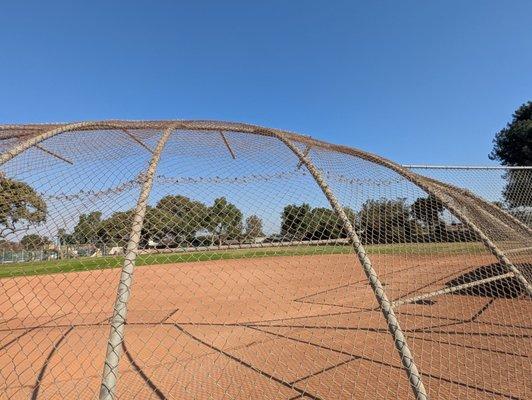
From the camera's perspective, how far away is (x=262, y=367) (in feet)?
11.9

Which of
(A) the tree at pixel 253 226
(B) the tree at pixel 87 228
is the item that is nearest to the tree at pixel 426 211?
(A) the tree at pixel 253 226

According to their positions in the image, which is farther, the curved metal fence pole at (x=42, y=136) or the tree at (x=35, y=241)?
the tree at (x=35, y=241)

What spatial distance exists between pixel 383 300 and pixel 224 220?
137 centimetres

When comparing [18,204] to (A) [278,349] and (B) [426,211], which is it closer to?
(A) [278,349]

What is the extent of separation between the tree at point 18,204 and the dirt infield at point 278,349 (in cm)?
158

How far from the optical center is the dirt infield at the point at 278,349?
3.12 metres

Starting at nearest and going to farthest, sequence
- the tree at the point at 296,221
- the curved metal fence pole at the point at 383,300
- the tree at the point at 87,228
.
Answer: the curved metal fence pole at the point at 383,300
the tree at the point at 87,228
the tree at the point at 296,221

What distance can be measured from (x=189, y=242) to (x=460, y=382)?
8.11 ft

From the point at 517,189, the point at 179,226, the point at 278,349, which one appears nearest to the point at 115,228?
the point at 179,226

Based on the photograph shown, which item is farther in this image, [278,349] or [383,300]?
[278,349]

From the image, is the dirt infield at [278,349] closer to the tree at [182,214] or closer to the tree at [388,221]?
the tree at [388,221]

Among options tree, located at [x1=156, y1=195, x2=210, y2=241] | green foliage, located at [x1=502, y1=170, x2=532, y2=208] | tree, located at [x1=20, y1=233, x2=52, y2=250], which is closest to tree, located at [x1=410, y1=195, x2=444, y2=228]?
tree, located at [x1=156, y1=195, x2=210, y2=241]

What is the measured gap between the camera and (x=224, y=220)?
113 inches

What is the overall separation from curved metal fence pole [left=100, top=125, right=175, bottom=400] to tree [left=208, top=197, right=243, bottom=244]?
2.19 feet
